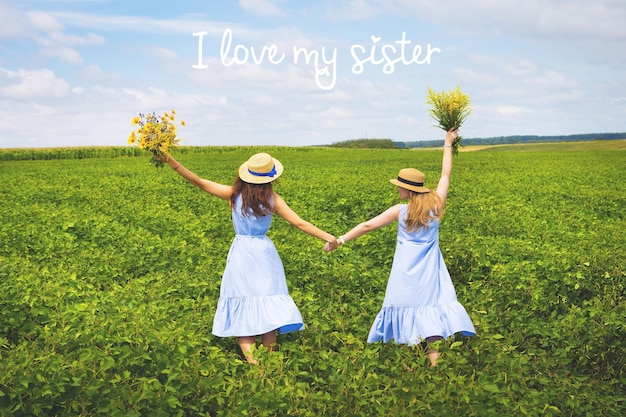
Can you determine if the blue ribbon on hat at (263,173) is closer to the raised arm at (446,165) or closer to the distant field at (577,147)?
the raised arm at (446,165)

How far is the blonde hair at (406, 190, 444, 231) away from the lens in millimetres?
6137

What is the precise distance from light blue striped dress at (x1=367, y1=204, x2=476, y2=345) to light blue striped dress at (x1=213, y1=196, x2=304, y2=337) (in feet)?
3.32

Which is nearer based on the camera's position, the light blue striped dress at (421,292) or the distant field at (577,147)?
the light blue striped dress at (421,292)

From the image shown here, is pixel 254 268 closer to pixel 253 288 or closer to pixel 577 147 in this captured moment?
pixel 253 288

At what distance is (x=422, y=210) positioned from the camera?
614 cm

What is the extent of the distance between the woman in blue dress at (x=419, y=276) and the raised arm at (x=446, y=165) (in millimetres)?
135

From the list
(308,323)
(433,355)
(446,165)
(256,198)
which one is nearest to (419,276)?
(433,355)

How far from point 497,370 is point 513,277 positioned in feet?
10.4

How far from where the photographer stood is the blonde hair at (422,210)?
6.14 metres

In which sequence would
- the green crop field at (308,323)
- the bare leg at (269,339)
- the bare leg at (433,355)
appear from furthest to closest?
the bare leg at (269,339)
the bare leg at (433,355)
the green crop field at (308,323)

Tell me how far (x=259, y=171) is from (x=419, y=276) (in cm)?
181

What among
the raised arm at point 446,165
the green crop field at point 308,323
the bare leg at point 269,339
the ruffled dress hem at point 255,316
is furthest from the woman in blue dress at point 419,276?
the bare leg at point 269,339

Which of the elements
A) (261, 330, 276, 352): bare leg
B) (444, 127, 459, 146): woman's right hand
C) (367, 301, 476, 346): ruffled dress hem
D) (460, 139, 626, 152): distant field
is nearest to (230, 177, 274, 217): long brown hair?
(261, 330, 276, 352): bare leg

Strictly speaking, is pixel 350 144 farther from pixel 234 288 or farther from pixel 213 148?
pixel 234 288
